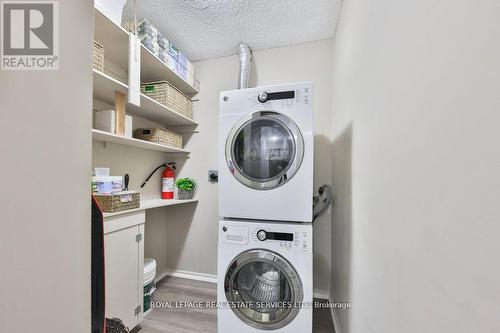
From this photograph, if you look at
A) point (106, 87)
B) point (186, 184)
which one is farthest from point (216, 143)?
point (106, 87)

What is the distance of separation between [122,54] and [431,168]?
2104 millimetres

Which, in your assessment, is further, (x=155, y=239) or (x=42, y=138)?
(x=155, y=239)

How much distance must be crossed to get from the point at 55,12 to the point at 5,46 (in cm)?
17

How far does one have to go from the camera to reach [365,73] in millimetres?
974

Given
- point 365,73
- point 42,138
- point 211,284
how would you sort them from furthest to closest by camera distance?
point 211,284
point 365,73
point 42,138

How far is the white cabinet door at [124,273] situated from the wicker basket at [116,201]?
0.15m

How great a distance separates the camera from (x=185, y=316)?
171cm

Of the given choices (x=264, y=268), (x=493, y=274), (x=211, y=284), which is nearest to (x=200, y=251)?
(x=211, y=284)

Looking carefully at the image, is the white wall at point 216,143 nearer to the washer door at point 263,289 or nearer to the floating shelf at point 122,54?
the floating shelf at point 122,54

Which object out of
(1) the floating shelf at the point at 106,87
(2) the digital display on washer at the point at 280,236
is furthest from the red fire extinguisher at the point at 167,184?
(2) the digital display on washer at the point at 280,236

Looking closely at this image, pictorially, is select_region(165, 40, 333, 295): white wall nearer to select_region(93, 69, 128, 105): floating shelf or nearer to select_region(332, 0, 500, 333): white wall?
select_region(93, 69, 128, 105): floating shelf

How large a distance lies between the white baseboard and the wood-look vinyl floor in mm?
121

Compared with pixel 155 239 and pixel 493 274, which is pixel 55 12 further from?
pixel 155 239

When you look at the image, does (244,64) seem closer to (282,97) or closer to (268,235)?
(282,97)
